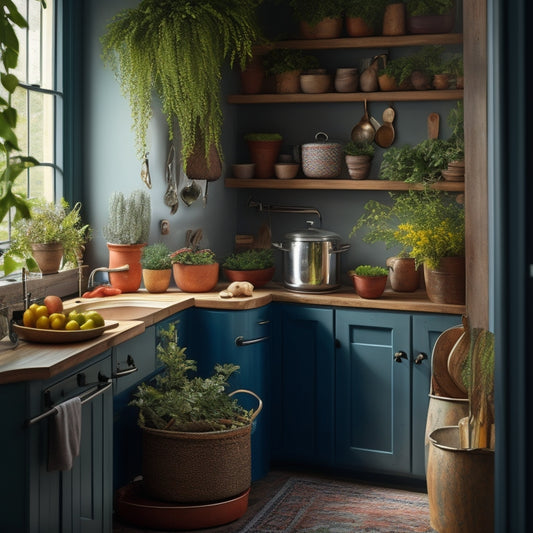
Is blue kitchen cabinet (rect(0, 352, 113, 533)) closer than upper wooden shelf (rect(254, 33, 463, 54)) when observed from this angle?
Yes

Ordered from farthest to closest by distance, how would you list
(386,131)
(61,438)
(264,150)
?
(264,150)
(386,131)
(61,438)

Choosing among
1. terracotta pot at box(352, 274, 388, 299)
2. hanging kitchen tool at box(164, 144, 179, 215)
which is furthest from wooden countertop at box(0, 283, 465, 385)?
hanging kitchen tool at box(164, 144, 179, 215)

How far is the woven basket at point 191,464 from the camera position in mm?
3328

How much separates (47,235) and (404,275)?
5.83 ft

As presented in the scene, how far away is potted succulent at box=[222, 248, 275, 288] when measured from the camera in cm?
425

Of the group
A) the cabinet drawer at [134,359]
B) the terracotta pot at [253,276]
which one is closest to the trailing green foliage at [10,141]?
the cabinet drawer at [134,359]

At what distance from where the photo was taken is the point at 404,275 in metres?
4.14

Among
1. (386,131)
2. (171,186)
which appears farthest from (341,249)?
(171,186)

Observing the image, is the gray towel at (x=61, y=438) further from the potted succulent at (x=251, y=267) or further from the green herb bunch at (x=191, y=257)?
the potted succulent at (x=251, y=267)

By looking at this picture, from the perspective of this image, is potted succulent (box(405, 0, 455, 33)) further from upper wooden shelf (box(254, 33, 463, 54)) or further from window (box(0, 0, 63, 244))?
window (box(0, 0, 63, 244))

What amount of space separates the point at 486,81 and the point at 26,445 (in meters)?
2.25

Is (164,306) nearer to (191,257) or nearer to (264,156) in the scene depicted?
(191,257)

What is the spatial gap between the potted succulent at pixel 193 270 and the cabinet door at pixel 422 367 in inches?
41.2

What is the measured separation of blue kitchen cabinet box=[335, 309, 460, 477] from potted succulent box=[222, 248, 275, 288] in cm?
50
